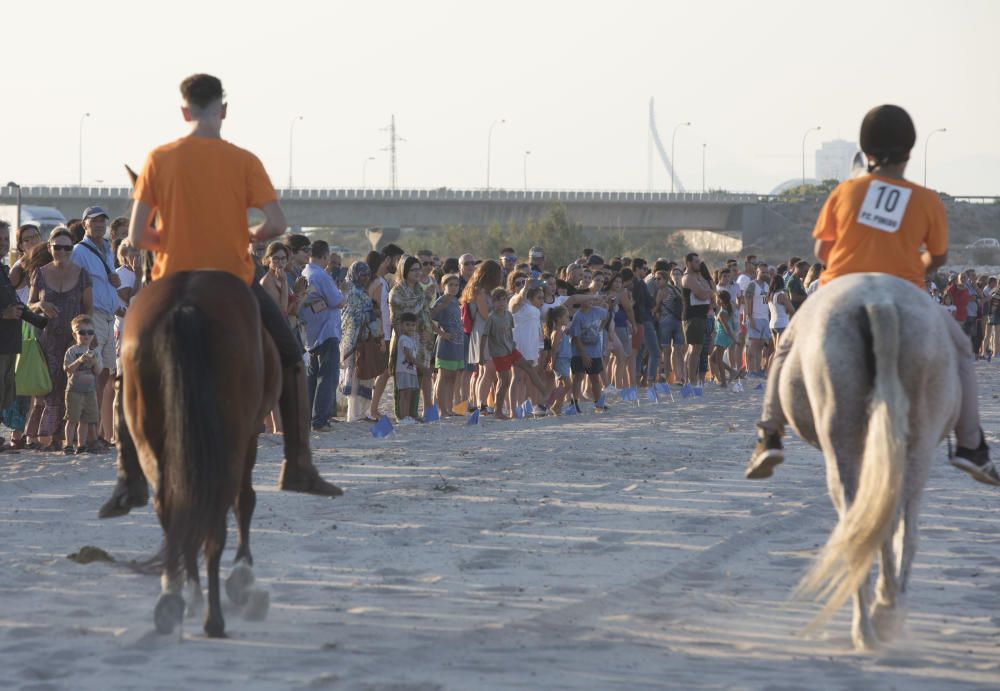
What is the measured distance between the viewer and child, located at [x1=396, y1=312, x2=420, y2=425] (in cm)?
1638

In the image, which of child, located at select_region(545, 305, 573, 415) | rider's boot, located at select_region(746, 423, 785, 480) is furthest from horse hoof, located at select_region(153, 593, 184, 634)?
child, located at select_region(545, 305, 573, 415)

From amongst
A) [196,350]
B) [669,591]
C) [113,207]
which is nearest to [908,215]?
[669,591]

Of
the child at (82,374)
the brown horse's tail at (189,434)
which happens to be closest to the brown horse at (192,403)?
the brown horse's tail at (189,434)

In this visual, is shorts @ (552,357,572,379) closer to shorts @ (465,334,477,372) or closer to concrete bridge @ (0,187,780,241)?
shorts @ (465,334,477,372)

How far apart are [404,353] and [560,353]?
2560 millimetres

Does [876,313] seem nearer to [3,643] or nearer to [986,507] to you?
[3,643]

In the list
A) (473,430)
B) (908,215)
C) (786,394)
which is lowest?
(473,430)

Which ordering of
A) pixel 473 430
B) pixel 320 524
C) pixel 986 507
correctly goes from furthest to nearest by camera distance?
1. pixel 473 430
2. pixel 986 507
3. pixel 320 524

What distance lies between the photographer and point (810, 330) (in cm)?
680

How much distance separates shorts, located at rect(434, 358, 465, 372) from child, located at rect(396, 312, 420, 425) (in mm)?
959

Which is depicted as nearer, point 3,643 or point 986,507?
point 3,643

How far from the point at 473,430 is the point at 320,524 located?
21.2 feet

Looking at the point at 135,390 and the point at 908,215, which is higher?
the point at 908,215

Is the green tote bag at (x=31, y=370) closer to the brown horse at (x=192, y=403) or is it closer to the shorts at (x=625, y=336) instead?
the brown horse at (x=192, y=403)
